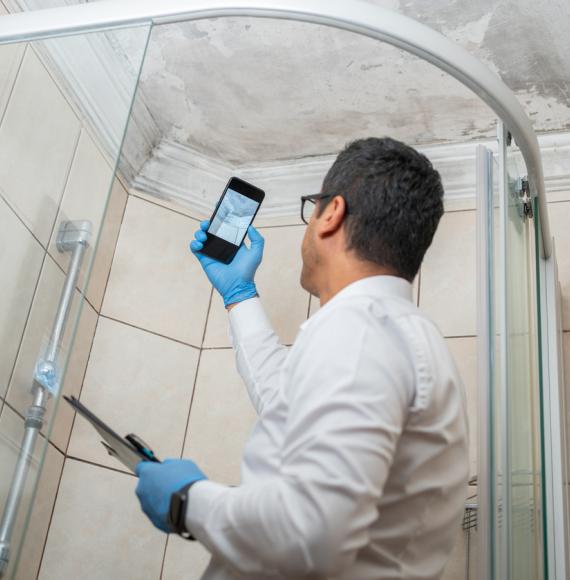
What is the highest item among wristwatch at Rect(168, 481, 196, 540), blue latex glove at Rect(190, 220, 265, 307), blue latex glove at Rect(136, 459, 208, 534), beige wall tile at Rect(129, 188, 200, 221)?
beige wall tile at Rect(129, 188, 200, 221)

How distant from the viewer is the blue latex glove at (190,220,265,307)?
4.99 feet

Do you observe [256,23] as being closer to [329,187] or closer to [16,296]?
[329,187]

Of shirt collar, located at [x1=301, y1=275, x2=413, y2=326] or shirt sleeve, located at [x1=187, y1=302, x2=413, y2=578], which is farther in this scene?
shirt collar, located at [x1=301, y1=275, x2=413, y2=326]

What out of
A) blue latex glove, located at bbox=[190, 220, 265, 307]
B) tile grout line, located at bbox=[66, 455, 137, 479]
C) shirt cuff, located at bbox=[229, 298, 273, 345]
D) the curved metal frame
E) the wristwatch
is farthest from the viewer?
tile grout line, located at bbox=[66, 455, 137, 479]

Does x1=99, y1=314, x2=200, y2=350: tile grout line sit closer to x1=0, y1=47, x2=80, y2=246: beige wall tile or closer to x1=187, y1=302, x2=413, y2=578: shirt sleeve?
x1=0, y1=47, x2=80, y2=246: beige wall tile

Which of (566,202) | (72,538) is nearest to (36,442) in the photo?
(72,538)

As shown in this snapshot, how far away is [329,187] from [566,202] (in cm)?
102

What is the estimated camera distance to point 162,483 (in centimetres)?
92

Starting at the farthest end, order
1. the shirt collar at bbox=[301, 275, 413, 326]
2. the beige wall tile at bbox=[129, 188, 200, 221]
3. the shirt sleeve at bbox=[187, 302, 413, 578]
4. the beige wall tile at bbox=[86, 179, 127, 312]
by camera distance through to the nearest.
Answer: the beige wall tile at bbox=[129, 188, 200, 221]
the beige wall tile at bbox=[86, 179, 127, 312]
the shirt collar at bbox=[301, 275, 413, 326]
the shirt sleeve at bbox=[187, 302, 413, 578]

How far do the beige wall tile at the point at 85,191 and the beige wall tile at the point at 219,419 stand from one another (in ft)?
3.08

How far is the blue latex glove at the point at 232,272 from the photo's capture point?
152 centimetres

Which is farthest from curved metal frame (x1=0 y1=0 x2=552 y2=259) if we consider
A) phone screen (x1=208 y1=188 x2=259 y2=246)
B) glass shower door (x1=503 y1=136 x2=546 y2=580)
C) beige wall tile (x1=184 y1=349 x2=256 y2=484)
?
beige wall tile (x1=184 y1=349 x2=256 y2=484)

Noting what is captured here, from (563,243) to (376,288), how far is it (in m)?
1.05

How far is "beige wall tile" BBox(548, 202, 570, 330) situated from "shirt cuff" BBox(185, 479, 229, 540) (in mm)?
1170
